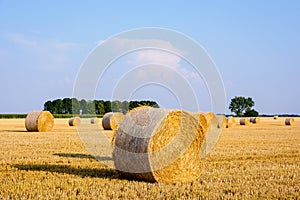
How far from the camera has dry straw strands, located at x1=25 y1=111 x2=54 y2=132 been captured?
25220 millimetres

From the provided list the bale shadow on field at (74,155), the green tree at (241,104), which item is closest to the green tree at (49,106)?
the green tree at (241,104)

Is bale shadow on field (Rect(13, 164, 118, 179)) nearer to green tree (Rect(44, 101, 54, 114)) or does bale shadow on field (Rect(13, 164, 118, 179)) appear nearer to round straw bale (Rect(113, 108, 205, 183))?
round straw bale (Rect(113, 108, 205, 183))

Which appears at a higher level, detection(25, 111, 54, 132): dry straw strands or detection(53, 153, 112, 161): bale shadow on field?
detection(25, 111, 54, 132): dry straw strands

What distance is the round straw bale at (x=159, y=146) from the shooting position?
317 inches

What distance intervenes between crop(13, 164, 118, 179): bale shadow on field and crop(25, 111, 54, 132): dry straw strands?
51.3 ft

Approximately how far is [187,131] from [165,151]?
30.0 inches

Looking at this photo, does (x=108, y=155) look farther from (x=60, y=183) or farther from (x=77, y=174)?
(x=60, y=183)

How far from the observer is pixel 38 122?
25172 mm

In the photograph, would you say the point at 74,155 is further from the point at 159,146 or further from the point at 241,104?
the point at 241,104

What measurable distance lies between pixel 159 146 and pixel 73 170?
2.25m

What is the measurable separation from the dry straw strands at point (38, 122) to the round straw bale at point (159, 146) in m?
17.6

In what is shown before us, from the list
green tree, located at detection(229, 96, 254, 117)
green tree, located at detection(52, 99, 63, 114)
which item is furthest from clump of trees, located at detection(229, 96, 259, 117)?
green tree, located at detection(52, 99, 63, 114)

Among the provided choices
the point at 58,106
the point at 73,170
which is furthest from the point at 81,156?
the point at 58,106

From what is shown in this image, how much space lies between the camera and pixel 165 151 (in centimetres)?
836
